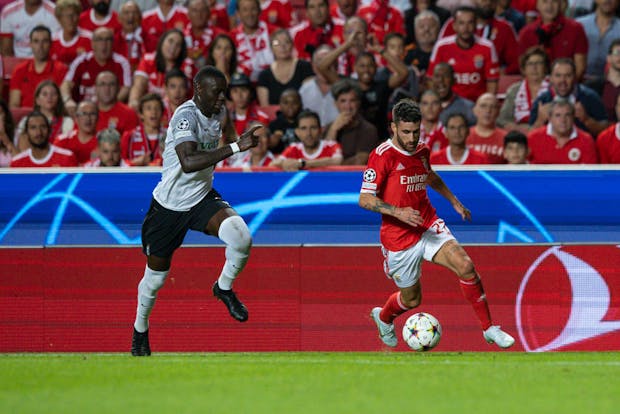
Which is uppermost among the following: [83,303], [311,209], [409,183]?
[409,183]

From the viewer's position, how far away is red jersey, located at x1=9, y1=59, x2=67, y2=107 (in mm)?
15508

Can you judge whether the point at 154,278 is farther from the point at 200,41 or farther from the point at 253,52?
the point at 200,41

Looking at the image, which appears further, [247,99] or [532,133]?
[247,99]

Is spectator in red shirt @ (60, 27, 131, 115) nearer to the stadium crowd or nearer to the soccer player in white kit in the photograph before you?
the stadium crowd

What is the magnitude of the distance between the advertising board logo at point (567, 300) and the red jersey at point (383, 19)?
16.0 feet

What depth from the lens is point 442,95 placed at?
13883 mm

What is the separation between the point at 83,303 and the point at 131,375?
3715 mm

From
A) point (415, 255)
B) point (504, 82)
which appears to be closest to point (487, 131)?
point (504, 82)

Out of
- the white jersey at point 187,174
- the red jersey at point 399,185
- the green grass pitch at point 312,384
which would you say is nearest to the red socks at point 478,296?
the green grass pitch at point 312,384

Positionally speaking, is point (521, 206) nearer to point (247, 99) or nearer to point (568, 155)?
point (568, 155)

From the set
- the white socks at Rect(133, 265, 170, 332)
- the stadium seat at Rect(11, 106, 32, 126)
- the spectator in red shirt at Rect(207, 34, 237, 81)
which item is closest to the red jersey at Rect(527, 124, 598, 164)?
the spectator in red shirt at Rect(207, 34, 237, 81)

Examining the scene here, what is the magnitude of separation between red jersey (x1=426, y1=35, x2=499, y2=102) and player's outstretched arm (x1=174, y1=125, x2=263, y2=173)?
5360 millimetres

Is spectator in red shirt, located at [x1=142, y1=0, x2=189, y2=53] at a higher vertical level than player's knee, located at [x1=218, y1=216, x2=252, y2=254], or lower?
higher

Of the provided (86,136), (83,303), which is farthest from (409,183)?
(86,136)
